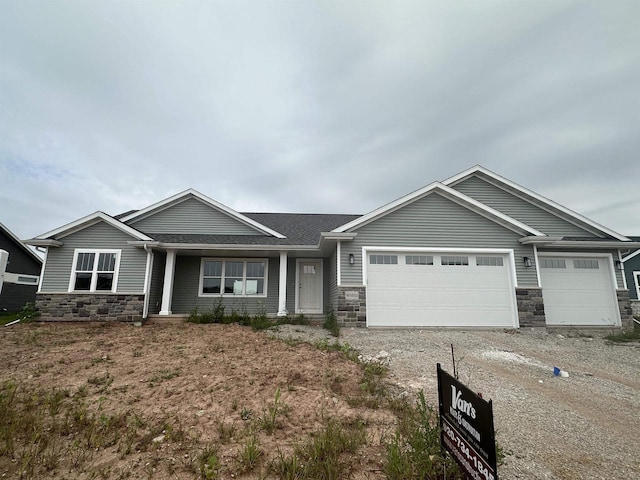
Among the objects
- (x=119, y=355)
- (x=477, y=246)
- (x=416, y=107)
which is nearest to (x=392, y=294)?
(x=477, y=246)

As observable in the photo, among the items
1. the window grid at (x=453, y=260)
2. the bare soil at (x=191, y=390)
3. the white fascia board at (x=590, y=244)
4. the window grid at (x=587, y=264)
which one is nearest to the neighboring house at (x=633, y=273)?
the white fascia board at (x=590, y=244)

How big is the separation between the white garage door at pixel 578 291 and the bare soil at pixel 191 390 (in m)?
9.23

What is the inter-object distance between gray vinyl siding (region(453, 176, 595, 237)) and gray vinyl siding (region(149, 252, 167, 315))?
39.9ft

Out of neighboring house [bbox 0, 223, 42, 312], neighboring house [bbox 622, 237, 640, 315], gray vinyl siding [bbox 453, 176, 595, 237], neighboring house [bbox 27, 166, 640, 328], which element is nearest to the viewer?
neighboring house [bbox 27, 166, 640, 328]

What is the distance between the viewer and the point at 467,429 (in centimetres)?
206

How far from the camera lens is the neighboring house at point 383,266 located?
10391 mm

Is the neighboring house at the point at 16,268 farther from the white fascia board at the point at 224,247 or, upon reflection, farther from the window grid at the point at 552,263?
the window grid at the point at 552,263

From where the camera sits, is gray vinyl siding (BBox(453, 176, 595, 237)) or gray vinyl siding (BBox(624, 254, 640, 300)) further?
gray vinyl siding (BBox(624, 254, 640, 300))

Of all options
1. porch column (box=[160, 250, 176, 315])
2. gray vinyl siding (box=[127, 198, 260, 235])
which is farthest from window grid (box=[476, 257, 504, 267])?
porch column (box=[160, 250, 176, 315])

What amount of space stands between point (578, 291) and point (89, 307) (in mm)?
17281

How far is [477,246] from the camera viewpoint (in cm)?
1077

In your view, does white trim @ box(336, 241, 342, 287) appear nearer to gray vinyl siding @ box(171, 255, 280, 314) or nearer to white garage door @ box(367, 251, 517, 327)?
white garage door @ box(367, 251, 517, 327)

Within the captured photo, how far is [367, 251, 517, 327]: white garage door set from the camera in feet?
33.6

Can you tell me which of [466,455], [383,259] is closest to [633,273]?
[383,259]
